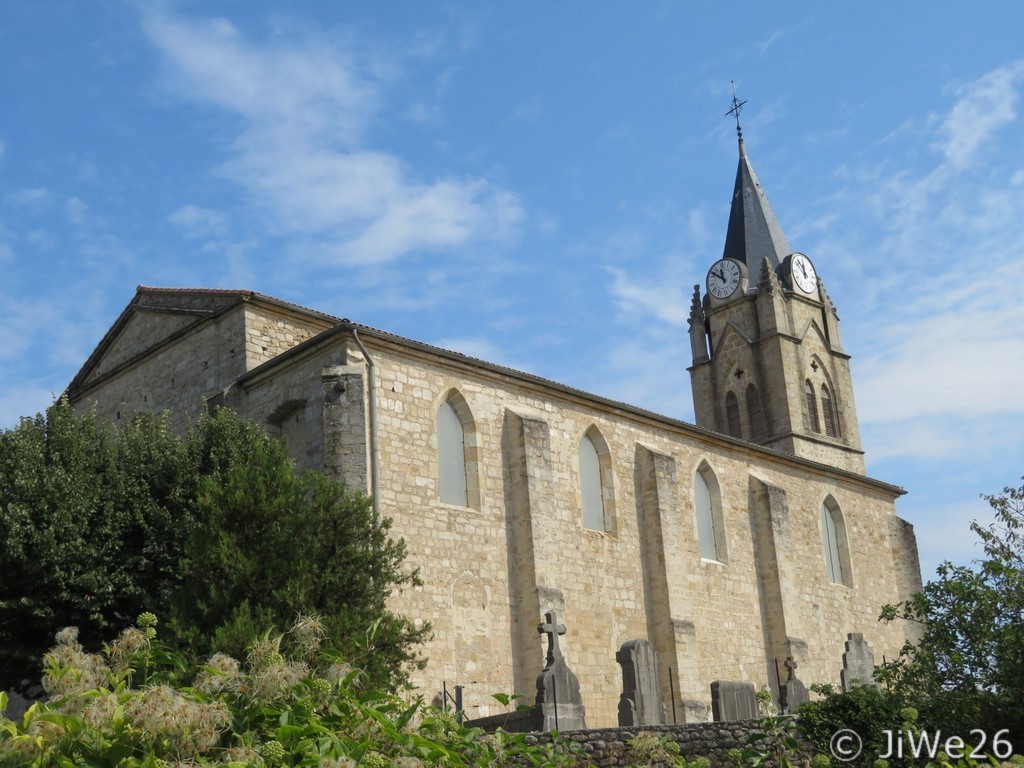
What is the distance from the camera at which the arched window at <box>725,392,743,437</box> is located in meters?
41.6

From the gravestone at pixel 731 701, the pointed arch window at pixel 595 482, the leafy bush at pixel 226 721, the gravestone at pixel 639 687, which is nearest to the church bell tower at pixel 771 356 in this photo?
the pointed arch window at pixel 595 482

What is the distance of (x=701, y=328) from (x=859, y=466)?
7292mm

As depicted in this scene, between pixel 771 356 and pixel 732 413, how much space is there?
2.48 m

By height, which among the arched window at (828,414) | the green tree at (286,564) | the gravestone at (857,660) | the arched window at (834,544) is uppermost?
the arched window at (828,414)

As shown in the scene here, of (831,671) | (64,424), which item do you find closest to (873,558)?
(831,671)

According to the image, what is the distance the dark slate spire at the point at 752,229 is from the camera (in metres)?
43.5

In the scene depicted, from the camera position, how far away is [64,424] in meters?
18.7

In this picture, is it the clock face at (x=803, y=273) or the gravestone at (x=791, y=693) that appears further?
the clock face at (x=803, y=273)

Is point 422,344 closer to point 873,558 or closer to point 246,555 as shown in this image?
point 246,555

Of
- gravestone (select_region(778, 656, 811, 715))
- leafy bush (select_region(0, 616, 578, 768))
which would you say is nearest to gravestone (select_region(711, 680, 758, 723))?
gravestone (select_region(778, 656, 811, 715))

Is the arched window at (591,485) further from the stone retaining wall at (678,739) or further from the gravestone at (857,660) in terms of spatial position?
the stone retaining wall at (678,739)

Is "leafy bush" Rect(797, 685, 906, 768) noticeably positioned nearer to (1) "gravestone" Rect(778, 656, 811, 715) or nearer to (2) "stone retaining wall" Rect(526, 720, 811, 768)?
(2) "stone retaining wall" Rect(526, 720, 811, 768)

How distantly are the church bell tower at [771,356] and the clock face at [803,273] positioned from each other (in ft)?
0.12

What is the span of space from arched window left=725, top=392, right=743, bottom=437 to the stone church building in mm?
8153
